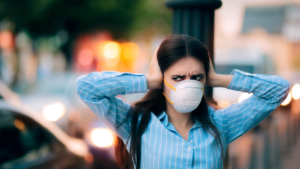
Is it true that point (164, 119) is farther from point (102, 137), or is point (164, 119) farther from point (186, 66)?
point (102, 137)

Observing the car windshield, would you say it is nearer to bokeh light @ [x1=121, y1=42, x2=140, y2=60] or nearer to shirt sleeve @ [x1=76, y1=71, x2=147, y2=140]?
shirt sleeve @ [x1=76, y1=71, x2=147, y2=140]

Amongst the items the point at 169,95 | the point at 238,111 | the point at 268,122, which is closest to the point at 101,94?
the point at 169,95

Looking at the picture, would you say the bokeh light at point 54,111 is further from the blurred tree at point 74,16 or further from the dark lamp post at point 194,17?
the blurred tree at point 74,16

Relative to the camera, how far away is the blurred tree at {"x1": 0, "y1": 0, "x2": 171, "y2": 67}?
553 inches

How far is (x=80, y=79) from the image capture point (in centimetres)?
179

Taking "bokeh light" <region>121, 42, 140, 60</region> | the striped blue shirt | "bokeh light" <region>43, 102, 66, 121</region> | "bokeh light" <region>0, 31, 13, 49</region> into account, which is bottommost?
"bokeh light" <region>121, 42, 140, 60</region>

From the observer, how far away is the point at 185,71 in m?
1.72

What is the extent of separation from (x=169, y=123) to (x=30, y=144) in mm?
1668

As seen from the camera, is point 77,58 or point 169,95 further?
point 77,58

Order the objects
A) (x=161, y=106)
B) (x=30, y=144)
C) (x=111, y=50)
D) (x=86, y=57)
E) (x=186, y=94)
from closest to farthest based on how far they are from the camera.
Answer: (x=186, y=94) → (x=161, y=106) → (x=30, y=144) → (x=111, y=50) → (x=86, y=57)

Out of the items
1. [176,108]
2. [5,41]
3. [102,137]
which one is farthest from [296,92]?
[5,41]

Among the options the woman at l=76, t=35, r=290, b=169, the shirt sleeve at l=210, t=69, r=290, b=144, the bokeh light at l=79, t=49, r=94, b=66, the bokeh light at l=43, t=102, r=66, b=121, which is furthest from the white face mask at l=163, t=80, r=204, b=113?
the bokeh light at l=79, t=49, r=94, b=66

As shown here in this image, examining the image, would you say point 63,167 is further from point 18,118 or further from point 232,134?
point 232,134

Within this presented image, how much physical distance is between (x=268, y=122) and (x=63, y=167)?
12.9 ft
